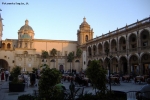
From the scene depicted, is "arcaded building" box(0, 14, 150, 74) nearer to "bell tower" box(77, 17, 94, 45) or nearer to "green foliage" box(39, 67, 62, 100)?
"bell tower" box(77, 17, 94, 45)

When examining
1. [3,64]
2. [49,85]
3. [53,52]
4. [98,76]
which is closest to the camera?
[49,85]

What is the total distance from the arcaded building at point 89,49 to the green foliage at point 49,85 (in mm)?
9220

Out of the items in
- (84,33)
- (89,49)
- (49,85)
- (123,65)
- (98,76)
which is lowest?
(123,65)

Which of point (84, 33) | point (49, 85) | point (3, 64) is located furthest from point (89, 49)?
point (49, 85)

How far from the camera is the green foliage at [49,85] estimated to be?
253 inches

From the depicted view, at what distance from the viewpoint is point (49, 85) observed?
6539mm

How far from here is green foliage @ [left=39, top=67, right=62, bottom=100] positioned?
21.1ft

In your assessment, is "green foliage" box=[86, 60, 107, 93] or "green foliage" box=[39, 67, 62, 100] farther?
"green foliage" box=[86, 60, 107, 93]

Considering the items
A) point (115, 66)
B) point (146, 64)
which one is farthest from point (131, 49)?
point (115, 66)

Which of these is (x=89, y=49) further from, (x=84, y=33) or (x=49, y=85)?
(x=49, y=85)

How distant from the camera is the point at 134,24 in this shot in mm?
33250

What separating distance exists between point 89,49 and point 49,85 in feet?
154

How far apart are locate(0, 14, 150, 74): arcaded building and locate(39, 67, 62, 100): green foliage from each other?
9.22 m

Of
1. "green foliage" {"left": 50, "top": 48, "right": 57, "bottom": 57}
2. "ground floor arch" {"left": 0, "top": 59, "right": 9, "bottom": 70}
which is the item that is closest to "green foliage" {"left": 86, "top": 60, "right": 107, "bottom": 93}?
"ground floor arch" {"left": 0, "top": 59, "right": 9, "bottom": 70}
